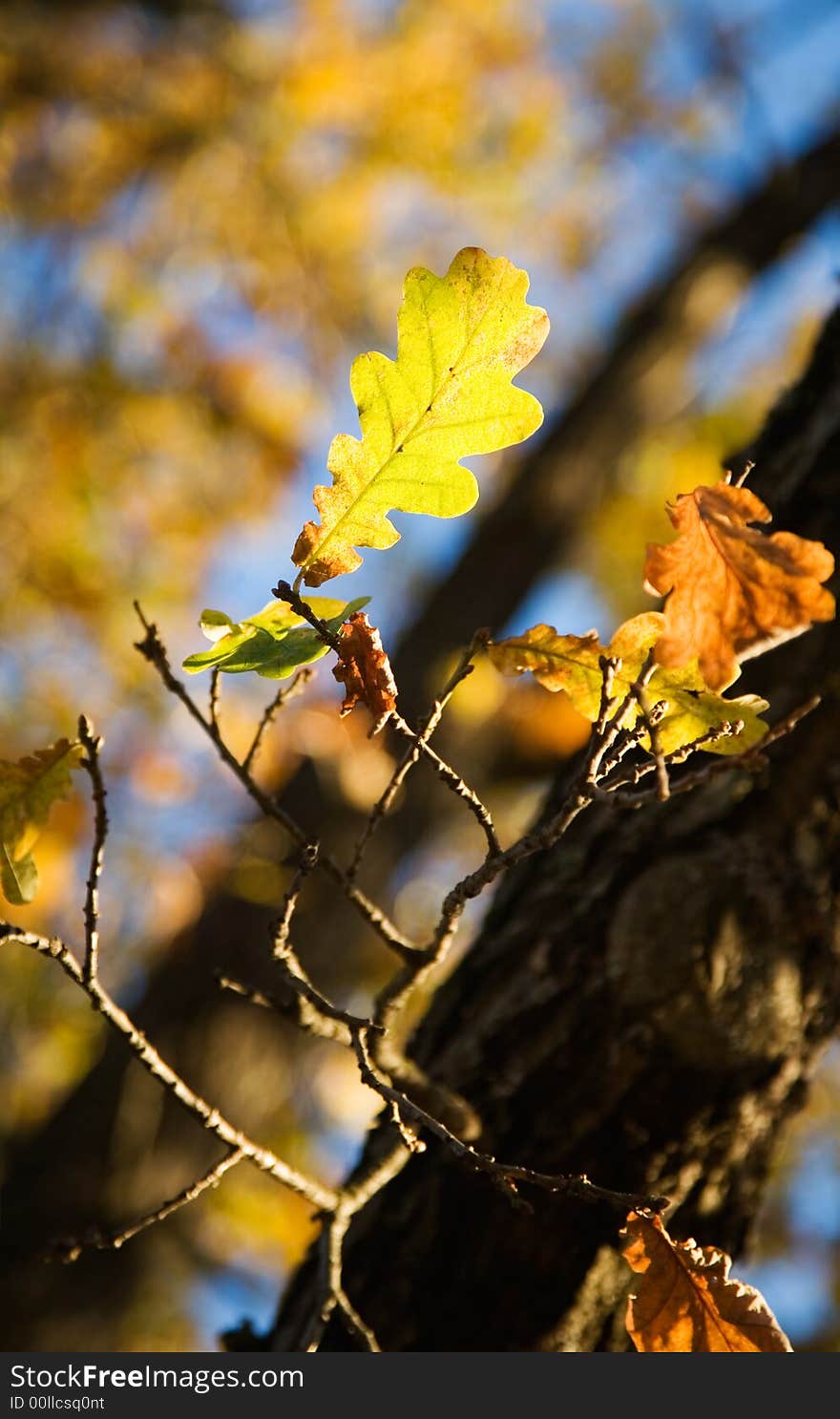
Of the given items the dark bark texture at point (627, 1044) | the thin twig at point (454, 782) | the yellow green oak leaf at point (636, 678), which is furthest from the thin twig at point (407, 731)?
the dark bark texture at point (627, 1044)

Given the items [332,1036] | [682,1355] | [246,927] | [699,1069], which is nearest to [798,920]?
[699,1069]

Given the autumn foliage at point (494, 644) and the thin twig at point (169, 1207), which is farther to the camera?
the thin twig at point (169, 1207)

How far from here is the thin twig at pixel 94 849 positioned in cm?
69

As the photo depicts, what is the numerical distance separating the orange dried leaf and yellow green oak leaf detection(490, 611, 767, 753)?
371 millimetres

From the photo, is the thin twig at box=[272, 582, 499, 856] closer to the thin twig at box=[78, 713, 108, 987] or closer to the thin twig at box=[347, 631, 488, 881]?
the thin twig at box=[347, 631, 488, 881]

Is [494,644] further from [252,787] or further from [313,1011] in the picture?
[313,1011]

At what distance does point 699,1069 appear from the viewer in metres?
1.09

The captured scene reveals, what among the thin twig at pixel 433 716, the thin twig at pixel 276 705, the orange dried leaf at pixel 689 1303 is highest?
the thin twig at pixel 276 705

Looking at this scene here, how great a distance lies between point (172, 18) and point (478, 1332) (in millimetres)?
3978

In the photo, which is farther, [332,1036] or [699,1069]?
[699,1069]

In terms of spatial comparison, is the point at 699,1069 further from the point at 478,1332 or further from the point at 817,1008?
the point at 478,1332

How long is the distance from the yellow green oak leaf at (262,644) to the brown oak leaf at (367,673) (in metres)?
0.02

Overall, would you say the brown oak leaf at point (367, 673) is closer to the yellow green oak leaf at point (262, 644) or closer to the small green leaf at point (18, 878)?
the yellow green oak leaf at point (262, 644)

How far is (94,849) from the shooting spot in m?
0.69
